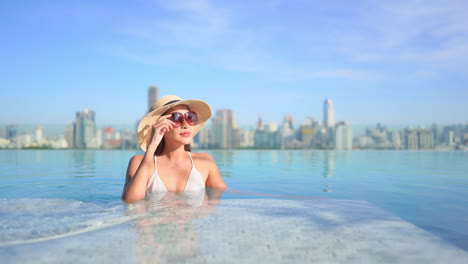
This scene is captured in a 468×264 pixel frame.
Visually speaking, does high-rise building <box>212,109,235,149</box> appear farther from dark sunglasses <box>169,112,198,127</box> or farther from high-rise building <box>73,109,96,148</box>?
dark sunglasses <box>169,112,198,127</box>

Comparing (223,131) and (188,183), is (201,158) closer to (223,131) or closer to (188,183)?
(188,183)

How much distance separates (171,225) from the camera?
2.34 m

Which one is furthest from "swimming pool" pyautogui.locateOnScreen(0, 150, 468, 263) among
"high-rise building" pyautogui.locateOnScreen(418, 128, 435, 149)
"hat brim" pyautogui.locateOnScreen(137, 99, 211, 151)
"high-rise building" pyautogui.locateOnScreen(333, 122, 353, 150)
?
"high-rise building" pyautogui.locateOnScreen(333, 122, 353, 150)

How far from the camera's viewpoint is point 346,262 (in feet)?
5.49

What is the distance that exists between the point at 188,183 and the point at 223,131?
218ft

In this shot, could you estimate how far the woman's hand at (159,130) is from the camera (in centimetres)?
306

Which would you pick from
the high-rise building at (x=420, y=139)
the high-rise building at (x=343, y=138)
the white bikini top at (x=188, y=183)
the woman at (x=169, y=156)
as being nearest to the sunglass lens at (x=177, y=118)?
the woman at (x=169, y=156)

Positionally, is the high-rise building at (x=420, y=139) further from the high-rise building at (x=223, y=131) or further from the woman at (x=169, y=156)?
the woman at (x=169, y=156)

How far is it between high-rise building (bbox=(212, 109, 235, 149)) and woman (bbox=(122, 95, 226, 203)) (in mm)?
61237

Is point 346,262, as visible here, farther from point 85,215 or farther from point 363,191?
point 363,191

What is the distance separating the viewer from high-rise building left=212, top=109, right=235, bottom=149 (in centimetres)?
6723

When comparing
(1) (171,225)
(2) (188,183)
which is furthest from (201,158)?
(1) (171,225)

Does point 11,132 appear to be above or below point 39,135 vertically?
above

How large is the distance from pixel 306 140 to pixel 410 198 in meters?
67.9
